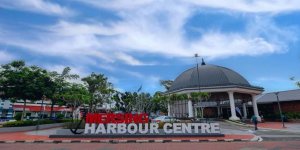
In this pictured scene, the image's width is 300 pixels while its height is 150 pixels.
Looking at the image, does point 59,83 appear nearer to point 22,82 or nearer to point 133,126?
point 22,82

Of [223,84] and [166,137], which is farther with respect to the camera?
[223,84]

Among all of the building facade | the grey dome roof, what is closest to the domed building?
the grey dome roof

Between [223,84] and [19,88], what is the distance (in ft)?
100.0

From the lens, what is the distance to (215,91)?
4075 cm

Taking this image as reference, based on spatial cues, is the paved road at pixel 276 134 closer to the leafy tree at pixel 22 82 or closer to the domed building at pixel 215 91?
the domed building at pixel 215 91

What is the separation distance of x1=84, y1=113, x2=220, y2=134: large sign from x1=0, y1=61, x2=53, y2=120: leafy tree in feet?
41.7

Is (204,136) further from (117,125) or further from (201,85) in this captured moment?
(201,85)

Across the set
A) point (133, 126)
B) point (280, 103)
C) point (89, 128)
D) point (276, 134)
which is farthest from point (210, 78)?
point (89, 128)

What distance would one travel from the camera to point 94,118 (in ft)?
66.2

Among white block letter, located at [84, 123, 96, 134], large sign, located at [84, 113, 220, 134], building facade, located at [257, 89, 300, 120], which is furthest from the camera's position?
building facade, located at [257, 89, 300, 120]

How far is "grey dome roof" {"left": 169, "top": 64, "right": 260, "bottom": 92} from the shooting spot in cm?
4197

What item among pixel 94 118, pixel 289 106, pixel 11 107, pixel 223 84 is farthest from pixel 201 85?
pixel 11 107

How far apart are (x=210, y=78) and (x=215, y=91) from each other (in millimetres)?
3555

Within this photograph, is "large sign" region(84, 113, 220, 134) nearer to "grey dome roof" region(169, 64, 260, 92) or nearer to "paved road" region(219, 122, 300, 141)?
"paved road" region(219, 122, 300, 141)
